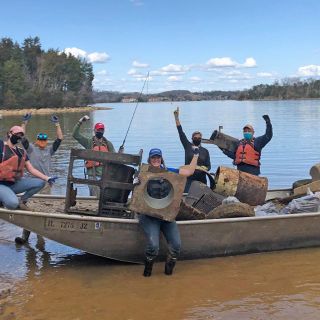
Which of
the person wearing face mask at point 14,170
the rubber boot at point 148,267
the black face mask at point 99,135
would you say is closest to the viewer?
the rubber boot at point 148,267

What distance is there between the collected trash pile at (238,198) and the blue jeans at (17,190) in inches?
84.8

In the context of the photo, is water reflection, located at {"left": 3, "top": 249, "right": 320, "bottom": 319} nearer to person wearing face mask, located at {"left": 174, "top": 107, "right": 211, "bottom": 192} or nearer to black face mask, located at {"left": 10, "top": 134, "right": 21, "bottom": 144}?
person wearing face mask, located at {"left": 174, "top": 107, "right": 211, "bottom": 192}

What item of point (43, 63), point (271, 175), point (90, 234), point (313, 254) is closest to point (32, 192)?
point (90, 234)

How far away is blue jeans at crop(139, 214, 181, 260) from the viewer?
268 inches

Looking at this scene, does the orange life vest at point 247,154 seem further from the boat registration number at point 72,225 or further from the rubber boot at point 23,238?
the rubber boot at point 23,238

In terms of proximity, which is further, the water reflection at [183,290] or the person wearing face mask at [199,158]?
the person wearing face mask at [199,158]

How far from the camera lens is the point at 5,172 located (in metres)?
7.17

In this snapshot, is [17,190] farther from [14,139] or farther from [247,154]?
[247,154]

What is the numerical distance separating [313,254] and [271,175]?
10.8 meters

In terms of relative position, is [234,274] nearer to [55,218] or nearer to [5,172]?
[55,218]

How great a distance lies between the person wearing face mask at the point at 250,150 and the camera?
9539 millimetres

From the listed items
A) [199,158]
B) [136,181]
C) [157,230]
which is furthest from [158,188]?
[199,158]

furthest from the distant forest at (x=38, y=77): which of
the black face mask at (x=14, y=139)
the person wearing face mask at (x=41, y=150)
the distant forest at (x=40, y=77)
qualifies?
the black face mask at (x=14, y=139)

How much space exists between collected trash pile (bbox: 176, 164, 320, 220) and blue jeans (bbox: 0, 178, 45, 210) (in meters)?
2.15
